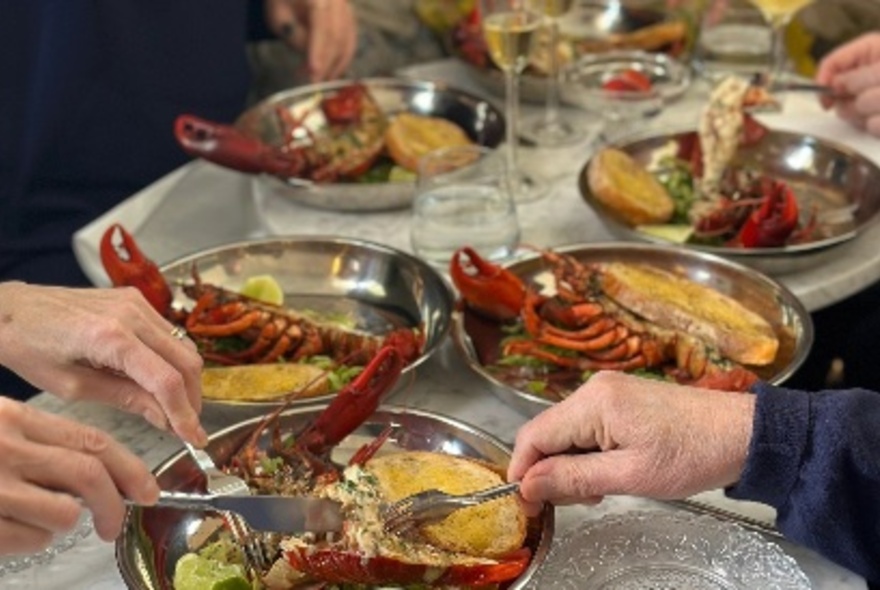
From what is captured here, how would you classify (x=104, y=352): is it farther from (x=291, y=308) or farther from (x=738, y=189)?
(x=738, y=189)

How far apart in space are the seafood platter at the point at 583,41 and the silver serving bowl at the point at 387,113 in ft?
0.50

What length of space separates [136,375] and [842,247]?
48.1 inches

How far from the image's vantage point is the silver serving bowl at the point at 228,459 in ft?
4.67

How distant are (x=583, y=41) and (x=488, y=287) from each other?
1199mm

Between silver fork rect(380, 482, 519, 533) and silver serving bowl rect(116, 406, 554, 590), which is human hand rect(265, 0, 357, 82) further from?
silver fork rect(380, 482, 519, 533)

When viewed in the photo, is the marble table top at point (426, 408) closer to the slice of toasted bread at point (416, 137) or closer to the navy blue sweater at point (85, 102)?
the slice of toasted bread at point (416, 137)

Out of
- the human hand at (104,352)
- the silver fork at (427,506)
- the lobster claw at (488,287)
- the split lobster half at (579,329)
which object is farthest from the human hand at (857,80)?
the human hand at (104,352)

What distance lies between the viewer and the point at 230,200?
2.65m

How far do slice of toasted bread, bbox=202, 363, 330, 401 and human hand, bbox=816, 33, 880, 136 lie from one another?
1324 mm

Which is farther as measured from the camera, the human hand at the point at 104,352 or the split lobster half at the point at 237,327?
the split lobster half at the point at 237,327

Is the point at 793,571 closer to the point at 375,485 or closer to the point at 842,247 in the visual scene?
the point at 375,485

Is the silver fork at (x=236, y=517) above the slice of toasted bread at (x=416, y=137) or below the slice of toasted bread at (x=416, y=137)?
above

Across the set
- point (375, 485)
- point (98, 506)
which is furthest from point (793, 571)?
point (98, 506)

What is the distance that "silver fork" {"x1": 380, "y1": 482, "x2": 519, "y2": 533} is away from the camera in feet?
4.64
